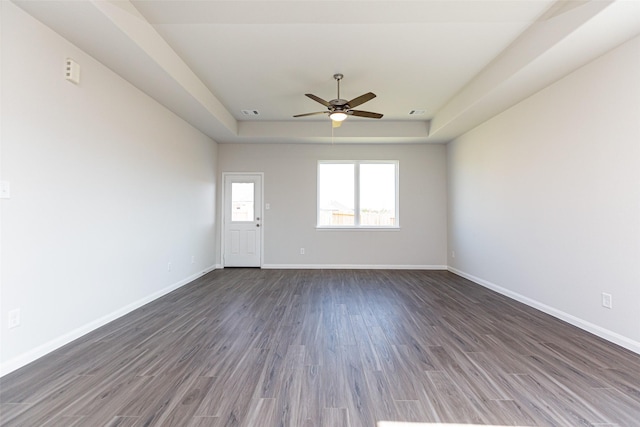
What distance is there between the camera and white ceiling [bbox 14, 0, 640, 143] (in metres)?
2.38

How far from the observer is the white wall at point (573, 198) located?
97.7 inches

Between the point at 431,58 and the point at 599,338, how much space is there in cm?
335

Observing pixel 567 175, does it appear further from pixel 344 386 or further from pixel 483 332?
pixel 344 386

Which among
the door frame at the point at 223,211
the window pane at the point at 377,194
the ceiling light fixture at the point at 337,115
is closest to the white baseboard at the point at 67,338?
the door frame at the point at 223,211

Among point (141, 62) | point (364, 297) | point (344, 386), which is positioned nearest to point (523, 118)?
point (364, 297)

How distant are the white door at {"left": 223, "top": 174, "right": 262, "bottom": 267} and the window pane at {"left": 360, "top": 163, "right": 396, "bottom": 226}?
2290 mm

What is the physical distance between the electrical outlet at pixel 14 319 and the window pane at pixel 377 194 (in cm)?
525

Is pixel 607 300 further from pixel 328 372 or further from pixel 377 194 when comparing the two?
pixel 377 194

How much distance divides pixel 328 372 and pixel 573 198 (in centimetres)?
311

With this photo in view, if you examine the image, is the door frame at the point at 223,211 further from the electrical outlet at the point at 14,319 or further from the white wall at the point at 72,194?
the electrical outlet at the point at 14,319

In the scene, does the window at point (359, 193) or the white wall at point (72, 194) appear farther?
the window at point (359, 193)

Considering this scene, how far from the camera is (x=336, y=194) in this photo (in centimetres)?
627

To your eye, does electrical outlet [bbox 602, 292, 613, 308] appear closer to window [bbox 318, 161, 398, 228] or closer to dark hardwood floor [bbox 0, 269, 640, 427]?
dark hardwood floor [bbox 0, 269, 640, 427]

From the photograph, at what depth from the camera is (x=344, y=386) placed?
188cm
